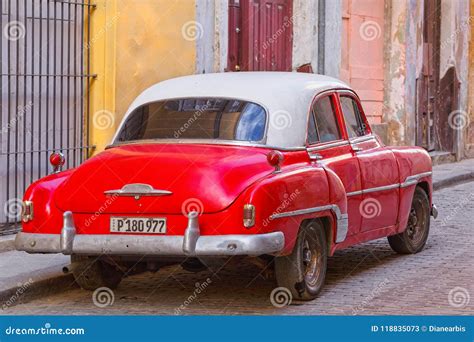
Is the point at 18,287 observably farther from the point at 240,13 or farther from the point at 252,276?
the point at 240,13

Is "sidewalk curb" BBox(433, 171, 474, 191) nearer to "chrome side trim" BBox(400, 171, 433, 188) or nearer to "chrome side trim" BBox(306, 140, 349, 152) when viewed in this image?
"chrome side trim" BBox(400, 171, 433, 188)

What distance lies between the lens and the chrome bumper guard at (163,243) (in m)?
8.26

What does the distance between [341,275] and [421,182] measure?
1.70 meters

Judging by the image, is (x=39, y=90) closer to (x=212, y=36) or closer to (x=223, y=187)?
(x=212, y=36)

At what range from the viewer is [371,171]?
10312 millimetres

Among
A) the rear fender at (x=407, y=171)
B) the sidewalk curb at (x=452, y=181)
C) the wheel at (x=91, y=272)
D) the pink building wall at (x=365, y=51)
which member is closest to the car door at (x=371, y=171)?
the rear fender at (x=407, y=171)

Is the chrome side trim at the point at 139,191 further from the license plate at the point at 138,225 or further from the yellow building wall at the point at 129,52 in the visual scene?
the yellow building wall at the point at 129,52

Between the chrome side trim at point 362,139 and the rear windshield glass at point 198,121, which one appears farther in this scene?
the chrome side trim at point 362,139

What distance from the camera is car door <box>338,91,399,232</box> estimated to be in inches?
401

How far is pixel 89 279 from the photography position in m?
9.48

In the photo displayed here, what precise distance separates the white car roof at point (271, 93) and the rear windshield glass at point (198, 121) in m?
0.07

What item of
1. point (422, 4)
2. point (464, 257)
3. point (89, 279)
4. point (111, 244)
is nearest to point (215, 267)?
point (111, 244)

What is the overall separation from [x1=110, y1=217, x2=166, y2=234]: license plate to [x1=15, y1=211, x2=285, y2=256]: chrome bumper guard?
0.16ft

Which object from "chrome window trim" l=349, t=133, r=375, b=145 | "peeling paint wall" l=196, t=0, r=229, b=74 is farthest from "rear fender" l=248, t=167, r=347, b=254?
"peeling paint wall" l=196, t=0, r=229, b=74
